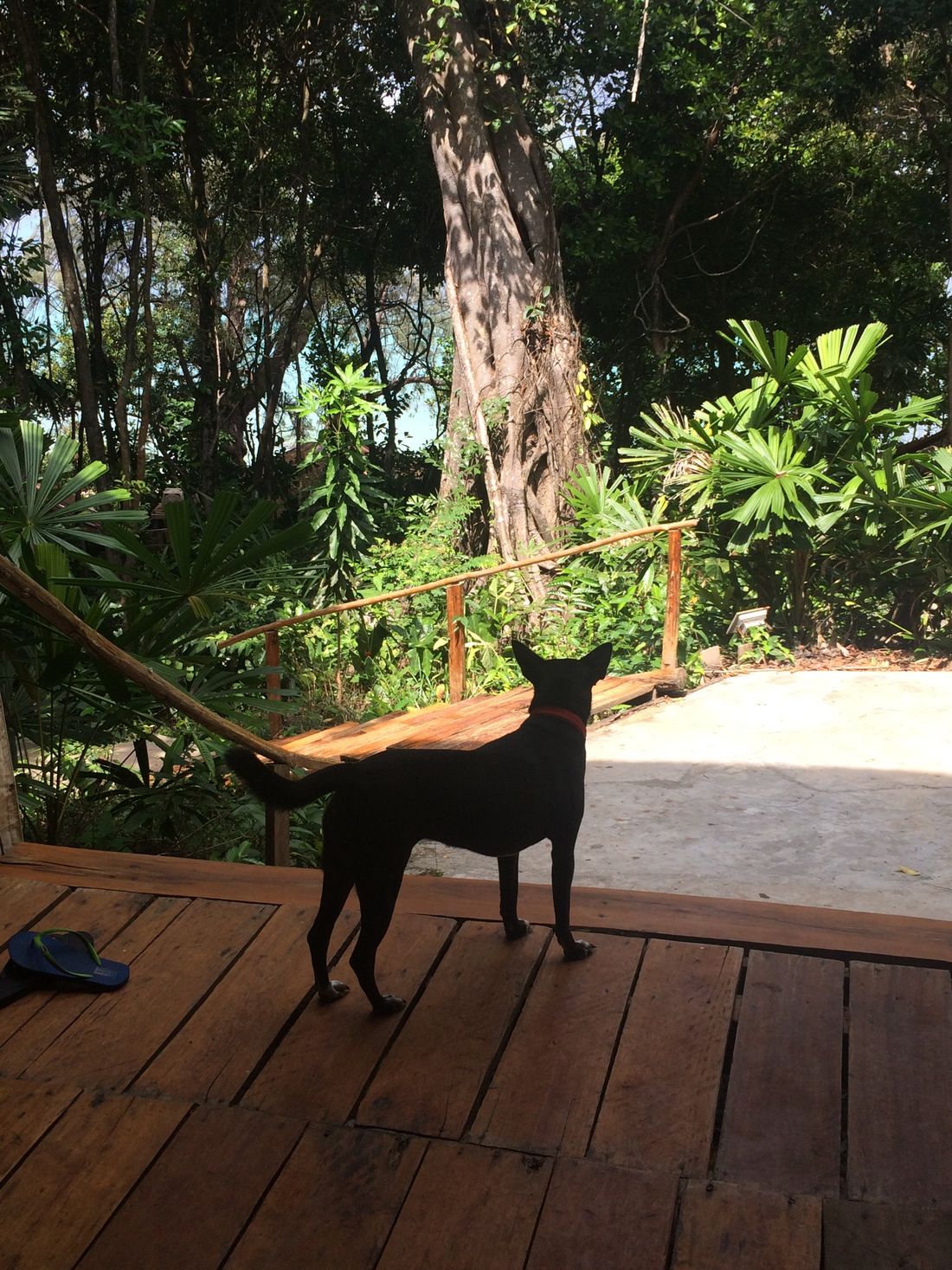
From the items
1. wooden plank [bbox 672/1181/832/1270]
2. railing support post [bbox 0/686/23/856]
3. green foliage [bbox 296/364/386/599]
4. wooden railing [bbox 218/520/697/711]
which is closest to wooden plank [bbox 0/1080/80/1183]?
wooden plank [bbox 672/1181/832/1270]

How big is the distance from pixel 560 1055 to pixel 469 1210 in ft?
0.92

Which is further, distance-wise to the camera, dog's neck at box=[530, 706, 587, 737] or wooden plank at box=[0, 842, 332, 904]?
wooden plank at box=[0, 842, 332, 904]

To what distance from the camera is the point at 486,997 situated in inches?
58.1

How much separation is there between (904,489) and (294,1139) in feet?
18.2

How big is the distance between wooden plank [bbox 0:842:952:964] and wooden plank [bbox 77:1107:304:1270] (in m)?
0.55

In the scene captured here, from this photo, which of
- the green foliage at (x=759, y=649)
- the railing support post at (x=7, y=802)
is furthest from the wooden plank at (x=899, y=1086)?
the green foliage at (x=759, y=649)

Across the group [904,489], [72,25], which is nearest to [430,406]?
[72,25]

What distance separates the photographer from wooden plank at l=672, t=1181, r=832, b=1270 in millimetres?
1010

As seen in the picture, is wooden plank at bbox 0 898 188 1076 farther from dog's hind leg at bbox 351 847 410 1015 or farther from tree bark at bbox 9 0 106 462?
tree bark at bbox 9 0 106 462

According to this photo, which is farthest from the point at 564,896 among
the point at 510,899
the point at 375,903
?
the point at 375,903

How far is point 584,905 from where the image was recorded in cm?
173

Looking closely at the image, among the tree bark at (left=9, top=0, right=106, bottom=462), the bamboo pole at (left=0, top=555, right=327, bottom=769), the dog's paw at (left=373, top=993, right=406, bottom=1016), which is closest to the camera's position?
the dog's paw at (left=373, top=993, right=406, bottom=1016)

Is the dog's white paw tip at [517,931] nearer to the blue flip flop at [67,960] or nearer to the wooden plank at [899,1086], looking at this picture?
the wooden plank at [899,1086]

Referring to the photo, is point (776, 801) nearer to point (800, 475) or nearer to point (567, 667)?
point (567, 667)
